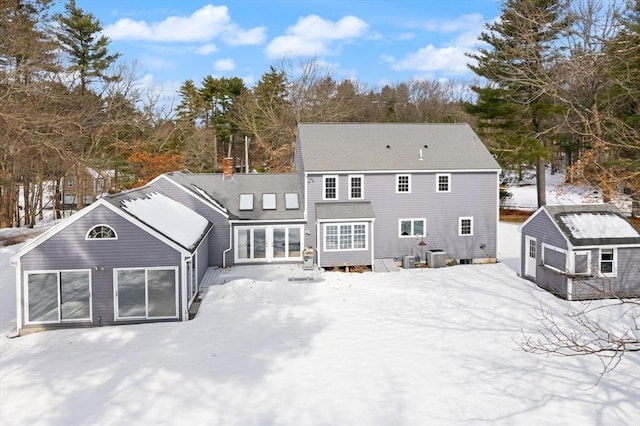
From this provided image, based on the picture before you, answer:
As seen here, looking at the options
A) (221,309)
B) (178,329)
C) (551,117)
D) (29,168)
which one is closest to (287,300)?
(221,309)

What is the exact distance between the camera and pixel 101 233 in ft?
44.9

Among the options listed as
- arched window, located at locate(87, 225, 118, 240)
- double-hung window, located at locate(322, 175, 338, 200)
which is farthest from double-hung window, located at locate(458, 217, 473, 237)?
arched window, located at locate(87, 225, 118, 240)

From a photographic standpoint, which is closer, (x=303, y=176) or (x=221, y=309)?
(x=221, y=309)

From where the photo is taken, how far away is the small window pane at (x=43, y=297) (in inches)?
525

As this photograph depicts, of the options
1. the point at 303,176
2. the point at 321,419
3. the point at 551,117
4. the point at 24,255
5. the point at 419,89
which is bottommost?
the point at 321,419

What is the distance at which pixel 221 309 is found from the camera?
15.1 meters

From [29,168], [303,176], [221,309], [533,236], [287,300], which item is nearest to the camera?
[221,309]

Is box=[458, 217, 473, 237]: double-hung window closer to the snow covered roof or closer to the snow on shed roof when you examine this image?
the snow on shed roof

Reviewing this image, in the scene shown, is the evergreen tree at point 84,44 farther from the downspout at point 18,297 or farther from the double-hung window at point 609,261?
the double-hung window at point 609,261

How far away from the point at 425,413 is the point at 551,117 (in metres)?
29.2

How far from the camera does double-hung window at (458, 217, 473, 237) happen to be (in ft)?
75.9

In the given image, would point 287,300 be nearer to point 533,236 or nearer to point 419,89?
point 533,236

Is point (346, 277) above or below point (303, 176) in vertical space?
below

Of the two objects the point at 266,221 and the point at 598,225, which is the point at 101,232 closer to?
the point at 266,221
